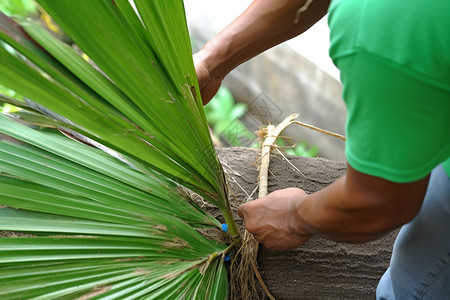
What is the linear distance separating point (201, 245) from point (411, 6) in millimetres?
655

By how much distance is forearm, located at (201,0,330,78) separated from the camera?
1.18m

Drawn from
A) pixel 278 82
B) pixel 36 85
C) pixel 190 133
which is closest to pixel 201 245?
pixel 190 133

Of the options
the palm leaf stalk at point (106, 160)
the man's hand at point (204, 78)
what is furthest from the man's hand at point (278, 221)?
the man's hand at point (204, 78)

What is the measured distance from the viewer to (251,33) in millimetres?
1218

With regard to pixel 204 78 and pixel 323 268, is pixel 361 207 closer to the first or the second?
pixel 323 268

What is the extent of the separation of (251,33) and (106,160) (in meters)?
0.47

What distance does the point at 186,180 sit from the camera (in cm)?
103

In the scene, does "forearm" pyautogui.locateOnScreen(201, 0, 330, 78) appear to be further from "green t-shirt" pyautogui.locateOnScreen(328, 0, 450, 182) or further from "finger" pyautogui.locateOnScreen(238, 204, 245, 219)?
"green t-shirt" pyautogui.locateOnScreen(328, 0, 450, 182)

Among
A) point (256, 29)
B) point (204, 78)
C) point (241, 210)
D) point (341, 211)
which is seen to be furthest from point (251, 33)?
point (341, 211)

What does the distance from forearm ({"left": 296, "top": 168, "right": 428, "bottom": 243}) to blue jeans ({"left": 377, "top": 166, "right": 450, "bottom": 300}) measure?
235 mm

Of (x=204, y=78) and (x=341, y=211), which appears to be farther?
(x=204, y=78)

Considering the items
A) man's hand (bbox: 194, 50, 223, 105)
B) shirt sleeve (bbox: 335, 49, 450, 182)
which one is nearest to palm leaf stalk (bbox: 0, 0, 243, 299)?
man's hand (bbox: 194, 50, 223, 105)

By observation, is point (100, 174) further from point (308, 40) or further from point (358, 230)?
point (308, 40)

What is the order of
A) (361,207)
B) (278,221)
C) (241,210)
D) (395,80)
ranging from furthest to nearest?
(241,210) < (278,221) < (361,207) < (395,80)
